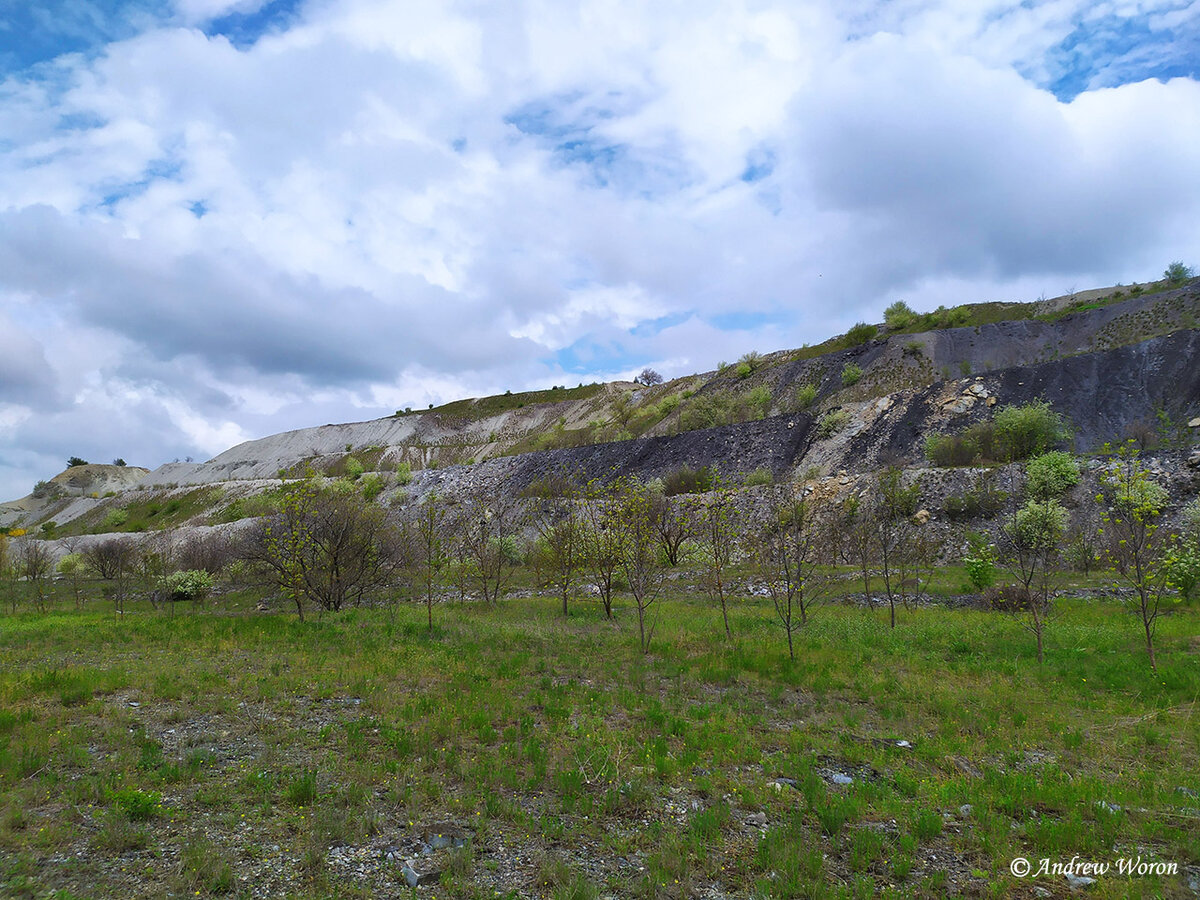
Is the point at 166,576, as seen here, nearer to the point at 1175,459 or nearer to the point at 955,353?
the point at 1175,459

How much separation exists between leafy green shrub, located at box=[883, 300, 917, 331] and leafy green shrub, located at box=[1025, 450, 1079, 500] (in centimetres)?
3884

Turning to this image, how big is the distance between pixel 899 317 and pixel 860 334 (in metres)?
4.10

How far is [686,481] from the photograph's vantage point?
4116 centimetres

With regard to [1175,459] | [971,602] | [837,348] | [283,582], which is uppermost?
[837,348]

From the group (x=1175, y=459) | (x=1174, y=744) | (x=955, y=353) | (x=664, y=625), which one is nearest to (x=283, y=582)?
(x=664, y=625)

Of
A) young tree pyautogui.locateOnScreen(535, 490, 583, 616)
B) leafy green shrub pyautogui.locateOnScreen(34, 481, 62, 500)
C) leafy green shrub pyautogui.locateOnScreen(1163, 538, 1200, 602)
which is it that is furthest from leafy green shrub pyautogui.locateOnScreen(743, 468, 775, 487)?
leafy green shrub pyautogui.locateOnScreen(34, 481, 62, 500)

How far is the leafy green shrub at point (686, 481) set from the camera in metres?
40.2

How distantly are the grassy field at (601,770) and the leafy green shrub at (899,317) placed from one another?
54.7m

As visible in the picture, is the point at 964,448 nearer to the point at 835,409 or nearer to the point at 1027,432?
the point at 1027,432

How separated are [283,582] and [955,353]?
56117 mm

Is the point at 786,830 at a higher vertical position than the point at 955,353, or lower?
lower

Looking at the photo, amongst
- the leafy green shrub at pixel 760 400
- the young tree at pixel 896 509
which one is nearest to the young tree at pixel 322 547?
the young tree at pixel 896 509

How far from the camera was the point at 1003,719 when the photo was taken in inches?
353

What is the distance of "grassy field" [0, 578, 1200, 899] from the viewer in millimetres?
5031
